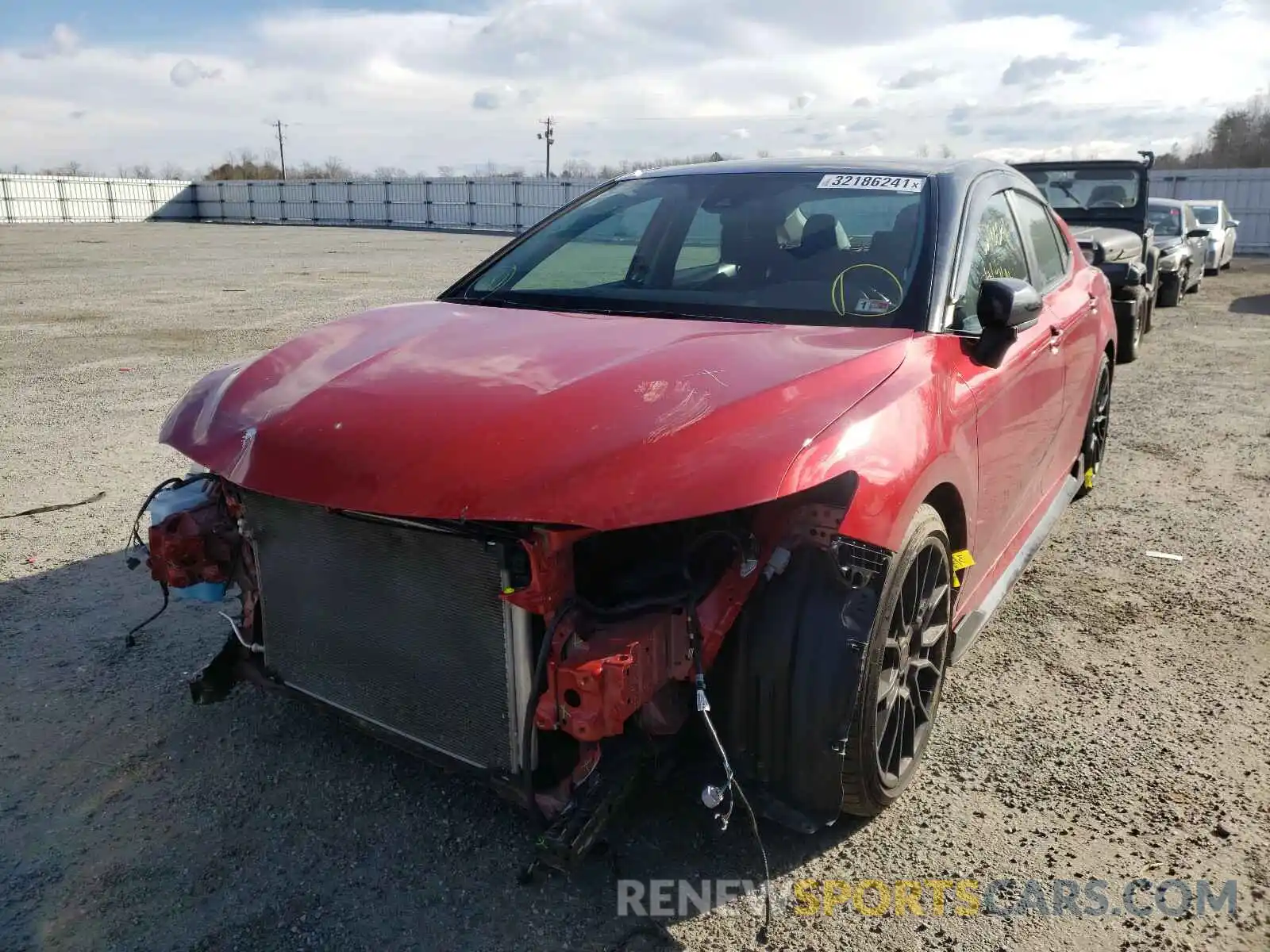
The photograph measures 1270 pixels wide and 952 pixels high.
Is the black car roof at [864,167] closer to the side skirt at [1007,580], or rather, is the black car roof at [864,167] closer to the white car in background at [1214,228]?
the side skirt at [1007,580]

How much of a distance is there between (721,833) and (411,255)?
23505mm

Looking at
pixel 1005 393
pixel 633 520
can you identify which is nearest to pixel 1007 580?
pixel 1005 393

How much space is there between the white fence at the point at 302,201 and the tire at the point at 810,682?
35217mm

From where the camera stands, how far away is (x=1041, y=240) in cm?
441

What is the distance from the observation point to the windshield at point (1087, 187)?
33.1ft

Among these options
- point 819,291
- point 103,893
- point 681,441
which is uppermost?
point 819,291

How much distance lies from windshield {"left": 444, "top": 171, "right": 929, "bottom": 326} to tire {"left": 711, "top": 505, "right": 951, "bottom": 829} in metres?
0.94

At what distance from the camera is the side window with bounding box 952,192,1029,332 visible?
3137mm

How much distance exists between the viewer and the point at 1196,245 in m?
15.7

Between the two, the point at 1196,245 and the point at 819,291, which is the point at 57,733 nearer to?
the point at 819,291

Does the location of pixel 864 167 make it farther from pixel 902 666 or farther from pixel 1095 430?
pixel 1095 430

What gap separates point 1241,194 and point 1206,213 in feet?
Result: 43.1

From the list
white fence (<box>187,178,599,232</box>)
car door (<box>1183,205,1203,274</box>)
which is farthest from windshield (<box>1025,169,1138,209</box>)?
white fence (<box>187,178,599,232</box>)

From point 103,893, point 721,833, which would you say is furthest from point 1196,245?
point 103,893
